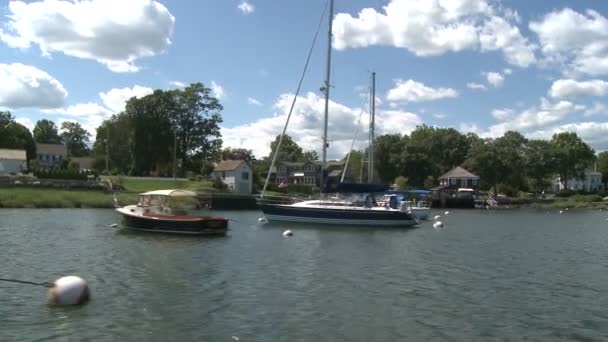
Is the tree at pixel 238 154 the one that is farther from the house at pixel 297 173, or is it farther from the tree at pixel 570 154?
the tree at pixel 570 154

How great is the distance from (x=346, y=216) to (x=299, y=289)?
1041 inches

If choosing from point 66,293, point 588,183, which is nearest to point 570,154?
point 588,183

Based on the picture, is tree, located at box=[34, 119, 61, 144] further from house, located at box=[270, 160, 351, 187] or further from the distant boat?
the distant boat

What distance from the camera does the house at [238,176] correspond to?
92.1 metres

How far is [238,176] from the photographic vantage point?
9231 centimetres

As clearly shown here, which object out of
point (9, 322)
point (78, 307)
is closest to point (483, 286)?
point (78, 307)

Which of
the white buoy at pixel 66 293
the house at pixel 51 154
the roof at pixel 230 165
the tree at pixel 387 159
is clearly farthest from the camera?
the house at pixel 51 154

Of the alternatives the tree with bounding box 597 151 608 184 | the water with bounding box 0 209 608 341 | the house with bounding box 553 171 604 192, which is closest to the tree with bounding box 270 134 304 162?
the house with bounding box 553 171 604 192

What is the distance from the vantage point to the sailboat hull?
148ft

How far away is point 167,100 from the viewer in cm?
10206

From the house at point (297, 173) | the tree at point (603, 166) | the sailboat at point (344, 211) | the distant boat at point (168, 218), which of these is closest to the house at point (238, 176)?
the sailboat at point (344, 211)

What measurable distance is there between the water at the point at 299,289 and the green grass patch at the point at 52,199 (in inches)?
908

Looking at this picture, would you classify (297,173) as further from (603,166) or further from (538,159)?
(603,166)

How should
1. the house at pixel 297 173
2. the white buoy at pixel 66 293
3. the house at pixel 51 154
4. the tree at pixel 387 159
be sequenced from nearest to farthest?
the white buoy at pixel 66 293
the tree at pixel 387 159
the house at pixel 51 154
the house at pixel 297 173
